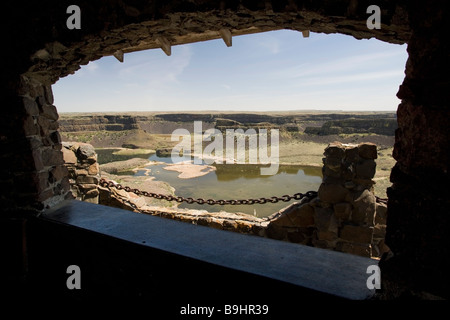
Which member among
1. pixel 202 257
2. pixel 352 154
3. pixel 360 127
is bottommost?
pixel 202 257

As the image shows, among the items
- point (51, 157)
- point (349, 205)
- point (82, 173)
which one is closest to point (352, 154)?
point (349, 205)

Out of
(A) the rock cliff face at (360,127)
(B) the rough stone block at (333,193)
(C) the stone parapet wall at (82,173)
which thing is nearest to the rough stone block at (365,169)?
(B) the rough stone block at (333,193)

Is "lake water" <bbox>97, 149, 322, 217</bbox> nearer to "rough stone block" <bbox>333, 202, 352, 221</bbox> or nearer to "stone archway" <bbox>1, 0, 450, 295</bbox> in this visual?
"rough stone block" <bbox>333, 202, 352, 221</bbox>

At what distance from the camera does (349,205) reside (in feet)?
12.3

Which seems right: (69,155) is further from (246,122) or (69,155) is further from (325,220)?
(246,122)

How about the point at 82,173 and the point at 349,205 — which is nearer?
the point at 349,205

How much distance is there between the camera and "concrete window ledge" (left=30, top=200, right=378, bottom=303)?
122 cm

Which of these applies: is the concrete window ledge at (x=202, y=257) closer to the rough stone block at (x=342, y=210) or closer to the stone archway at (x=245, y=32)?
the stone archway at (x=245, y=32)

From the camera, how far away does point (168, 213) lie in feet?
16.1

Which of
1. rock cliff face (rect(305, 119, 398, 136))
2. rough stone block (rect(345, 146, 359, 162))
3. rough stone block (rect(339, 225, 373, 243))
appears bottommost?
rough stone block (rect(339, 225, 373, 243))

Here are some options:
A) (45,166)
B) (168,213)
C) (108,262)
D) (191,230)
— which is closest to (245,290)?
(191,230)

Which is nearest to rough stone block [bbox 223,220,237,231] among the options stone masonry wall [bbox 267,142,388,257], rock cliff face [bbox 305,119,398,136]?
stone masonry wall [bbox 267,142,388,257]

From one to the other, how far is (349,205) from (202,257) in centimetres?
304

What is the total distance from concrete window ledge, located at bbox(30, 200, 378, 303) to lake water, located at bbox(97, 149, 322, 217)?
37.4 ft
